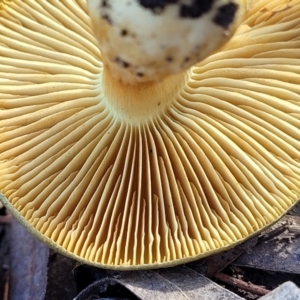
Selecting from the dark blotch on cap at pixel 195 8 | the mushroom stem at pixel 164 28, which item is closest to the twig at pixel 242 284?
the mushroom stem at pixel 164 28

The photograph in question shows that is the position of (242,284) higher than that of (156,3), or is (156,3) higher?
(156,3)

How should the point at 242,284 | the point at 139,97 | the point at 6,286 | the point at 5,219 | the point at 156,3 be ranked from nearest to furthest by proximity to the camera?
the point at 156,3 < the point at 139,97 < the point at 242,284 < the point at 6,286 < the point at 5,219

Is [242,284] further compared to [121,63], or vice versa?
[242,284]

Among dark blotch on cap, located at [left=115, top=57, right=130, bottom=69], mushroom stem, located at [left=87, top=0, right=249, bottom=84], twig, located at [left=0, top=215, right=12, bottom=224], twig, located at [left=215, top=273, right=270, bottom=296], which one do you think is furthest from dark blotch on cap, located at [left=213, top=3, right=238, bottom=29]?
twig, located at [left=0, top=215, right=12, bottom=224]

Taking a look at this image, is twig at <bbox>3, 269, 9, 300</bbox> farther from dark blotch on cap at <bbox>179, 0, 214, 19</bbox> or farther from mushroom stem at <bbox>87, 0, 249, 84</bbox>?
dark blotch on cap at <bbox>179, 0, 214, 19</bbox>

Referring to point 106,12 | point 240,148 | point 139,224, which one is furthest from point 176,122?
point 106,12

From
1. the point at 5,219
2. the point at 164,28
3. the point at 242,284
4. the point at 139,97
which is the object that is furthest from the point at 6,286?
the point at 164,28

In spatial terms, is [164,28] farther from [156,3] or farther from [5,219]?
[5,219]
